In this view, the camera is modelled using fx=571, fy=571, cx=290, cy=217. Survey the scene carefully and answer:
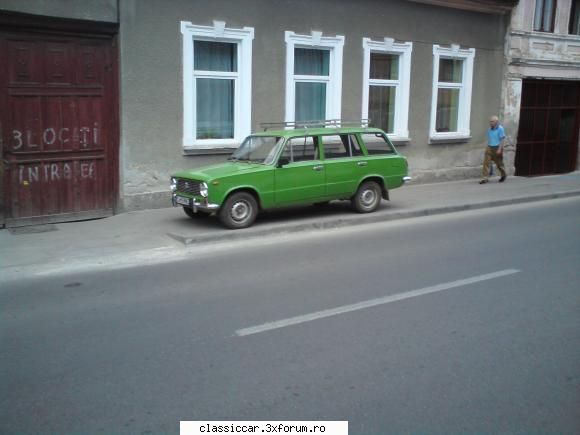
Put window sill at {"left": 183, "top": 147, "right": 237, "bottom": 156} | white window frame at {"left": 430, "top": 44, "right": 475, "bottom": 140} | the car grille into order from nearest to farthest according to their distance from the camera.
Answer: the car grille
window sill at {"left": 183, "top": 147, "right": 237, "bottom": 156}
white window frame at {"left": 430, "top": 44, "right": 475, "bottom": 140}

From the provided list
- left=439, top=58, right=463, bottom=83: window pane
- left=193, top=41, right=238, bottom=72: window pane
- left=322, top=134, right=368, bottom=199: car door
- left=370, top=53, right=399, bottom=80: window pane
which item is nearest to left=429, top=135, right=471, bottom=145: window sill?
left=439, top=58, right=463, bottom=83: window pane

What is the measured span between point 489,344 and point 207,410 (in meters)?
2.58

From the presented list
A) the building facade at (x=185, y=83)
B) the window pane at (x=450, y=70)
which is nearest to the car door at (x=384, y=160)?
the building facade at (x=185, y=83)

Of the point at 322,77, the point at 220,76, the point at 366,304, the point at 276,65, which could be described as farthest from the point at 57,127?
the point at 366,304

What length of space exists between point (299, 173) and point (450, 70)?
8416 mm

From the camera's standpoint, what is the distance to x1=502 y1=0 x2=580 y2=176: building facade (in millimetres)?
17484

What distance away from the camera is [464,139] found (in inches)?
666

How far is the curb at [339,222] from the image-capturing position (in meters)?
9.43

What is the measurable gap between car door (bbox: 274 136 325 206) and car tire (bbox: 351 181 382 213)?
0.90 metres

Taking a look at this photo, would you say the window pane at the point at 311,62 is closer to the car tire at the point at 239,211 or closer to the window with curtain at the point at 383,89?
the window with curtain at the point at 383,89

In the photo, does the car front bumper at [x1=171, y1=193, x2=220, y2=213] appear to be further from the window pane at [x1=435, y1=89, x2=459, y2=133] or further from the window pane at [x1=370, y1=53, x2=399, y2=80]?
the window pane at [x1=435, y1=89, x2=459, y2=133]

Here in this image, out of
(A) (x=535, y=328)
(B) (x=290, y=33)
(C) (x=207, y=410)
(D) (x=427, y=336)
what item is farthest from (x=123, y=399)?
(B) (x=290, y=33)

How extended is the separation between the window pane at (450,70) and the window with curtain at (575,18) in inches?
191

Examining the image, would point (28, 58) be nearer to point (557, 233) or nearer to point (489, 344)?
point (489, 344)
